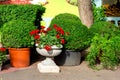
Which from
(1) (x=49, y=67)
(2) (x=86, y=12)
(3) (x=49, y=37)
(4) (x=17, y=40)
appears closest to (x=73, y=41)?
(3) (x=49, y=37)

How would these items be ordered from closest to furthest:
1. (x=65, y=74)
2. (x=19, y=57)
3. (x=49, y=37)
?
(x=65, y=74) → (x=49, y=37) → (x=19, y=57)

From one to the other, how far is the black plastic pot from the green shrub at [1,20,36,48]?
90cm

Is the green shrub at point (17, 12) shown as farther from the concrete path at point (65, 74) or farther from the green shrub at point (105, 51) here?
the green shrub at point (105, 51)

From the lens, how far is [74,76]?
10.2m

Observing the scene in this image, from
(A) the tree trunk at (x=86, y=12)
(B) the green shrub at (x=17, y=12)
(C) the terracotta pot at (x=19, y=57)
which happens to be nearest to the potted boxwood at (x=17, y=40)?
(C) the terracotta pot at (x=19, y=57)

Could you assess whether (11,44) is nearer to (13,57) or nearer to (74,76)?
(13,57)

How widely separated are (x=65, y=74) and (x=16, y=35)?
163 cm

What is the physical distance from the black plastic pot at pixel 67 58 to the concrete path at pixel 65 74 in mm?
186

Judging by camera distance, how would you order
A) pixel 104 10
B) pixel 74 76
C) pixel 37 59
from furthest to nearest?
1. pixel 104 10
2. pixel 37 59
3. pixel 74 76

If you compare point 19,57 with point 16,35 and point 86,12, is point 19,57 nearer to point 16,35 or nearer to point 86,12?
point 16,35

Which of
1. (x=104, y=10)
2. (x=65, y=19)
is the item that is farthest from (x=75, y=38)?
(x=104, y=10)

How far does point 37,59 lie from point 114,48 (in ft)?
7.86

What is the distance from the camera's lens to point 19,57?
428 inches

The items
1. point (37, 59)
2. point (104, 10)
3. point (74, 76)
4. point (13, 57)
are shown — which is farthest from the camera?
point (104, 10)
